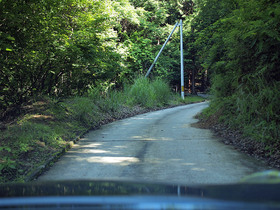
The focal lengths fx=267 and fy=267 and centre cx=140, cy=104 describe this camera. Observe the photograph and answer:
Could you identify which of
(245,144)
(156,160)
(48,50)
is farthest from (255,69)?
(48,50)

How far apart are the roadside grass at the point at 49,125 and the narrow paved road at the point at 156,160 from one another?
0.52 metres

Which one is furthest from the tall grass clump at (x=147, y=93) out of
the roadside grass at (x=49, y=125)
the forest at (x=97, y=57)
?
the forest at (x=97, y=57)

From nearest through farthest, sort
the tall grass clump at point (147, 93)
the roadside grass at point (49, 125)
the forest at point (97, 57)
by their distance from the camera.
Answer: the roadside grass at point (49, 125), the forest at point (97, 57), the tall grass clump at point (147, 93)

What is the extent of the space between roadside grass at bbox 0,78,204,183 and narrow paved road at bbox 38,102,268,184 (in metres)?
0.52

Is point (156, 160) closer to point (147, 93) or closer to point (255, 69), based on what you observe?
point (255, 69)

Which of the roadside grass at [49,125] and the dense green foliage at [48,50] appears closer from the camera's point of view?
the roadside grass at [49,125]

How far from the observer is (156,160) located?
264 inches

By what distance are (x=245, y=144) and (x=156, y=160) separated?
3016mm

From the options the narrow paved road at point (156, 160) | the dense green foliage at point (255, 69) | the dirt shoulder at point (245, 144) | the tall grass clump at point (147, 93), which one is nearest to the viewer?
the narrow paved road at point (156, 160)

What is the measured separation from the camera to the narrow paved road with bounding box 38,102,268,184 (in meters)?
5.46

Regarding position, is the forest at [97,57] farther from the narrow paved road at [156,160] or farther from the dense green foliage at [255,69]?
the narrow paved road at [156,160]

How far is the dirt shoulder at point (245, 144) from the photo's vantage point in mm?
6434

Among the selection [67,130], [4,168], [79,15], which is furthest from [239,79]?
[4,168]

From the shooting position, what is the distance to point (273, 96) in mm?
7938
